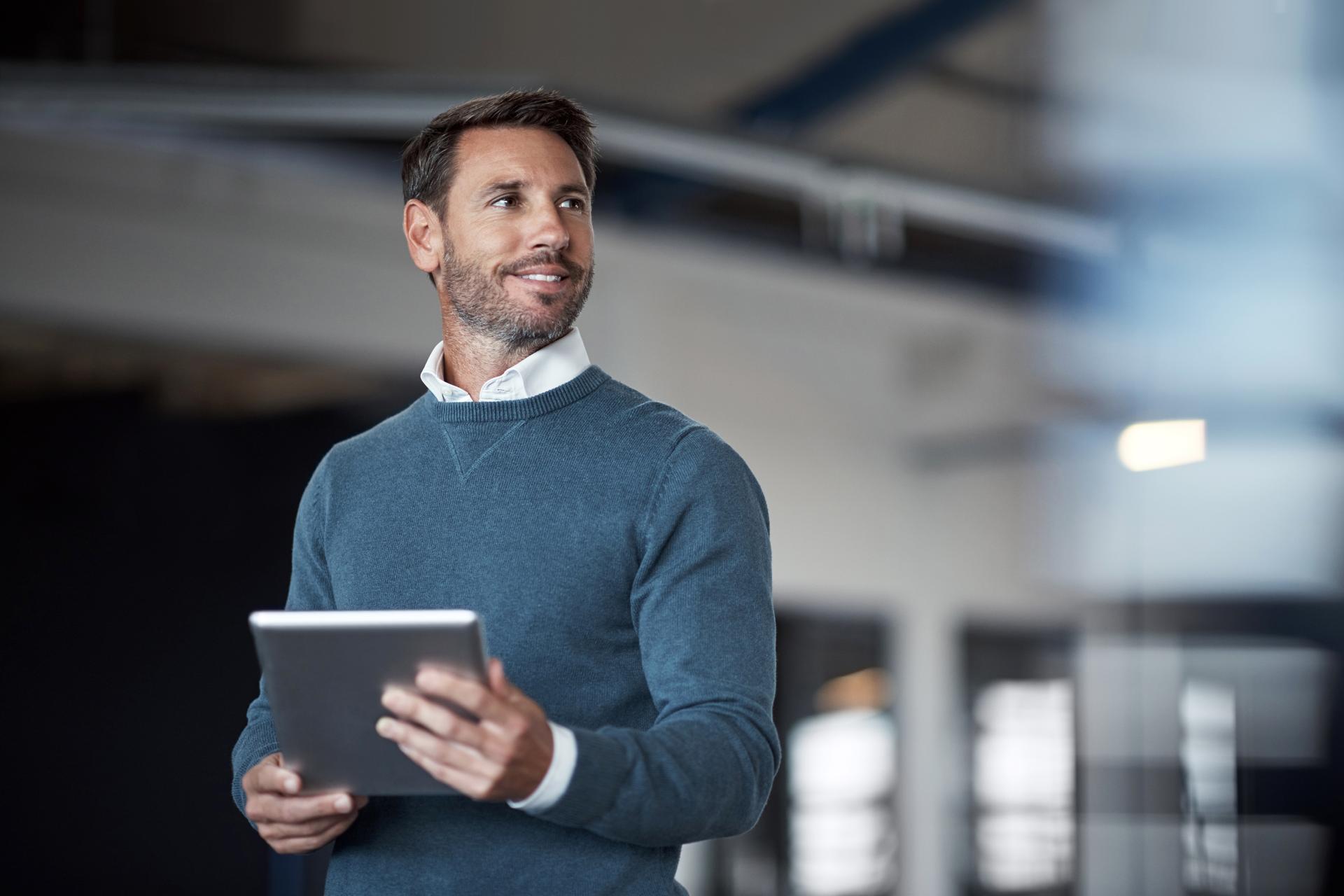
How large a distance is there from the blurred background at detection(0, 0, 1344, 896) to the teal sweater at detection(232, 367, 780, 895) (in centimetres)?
295

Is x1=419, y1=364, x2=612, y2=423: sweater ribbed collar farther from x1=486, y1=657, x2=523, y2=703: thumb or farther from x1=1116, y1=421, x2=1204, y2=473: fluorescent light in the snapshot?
x1=1116, y1=421, x2=1204, y2=473: fluorescent light

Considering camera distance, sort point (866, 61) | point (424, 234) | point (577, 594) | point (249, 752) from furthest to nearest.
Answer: point (866, 61) → point (424, 234) → point (249, 752) → point (577, 594)

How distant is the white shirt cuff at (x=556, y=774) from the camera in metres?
1.27

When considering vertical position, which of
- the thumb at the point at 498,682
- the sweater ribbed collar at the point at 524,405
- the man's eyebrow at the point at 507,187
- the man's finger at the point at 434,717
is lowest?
the man's finger at the point at 434,717

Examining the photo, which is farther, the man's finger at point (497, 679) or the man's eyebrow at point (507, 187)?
the man's eyebrow at point (507, 187)

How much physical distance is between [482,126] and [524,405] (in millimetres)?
308

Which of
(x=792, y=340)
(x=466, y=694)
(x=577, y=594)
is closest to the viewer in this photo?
(x=466, y=694)

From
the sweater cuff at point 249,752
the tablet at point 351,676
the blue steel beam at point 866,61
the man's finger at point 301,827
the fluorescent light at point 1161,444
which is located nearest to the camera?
the tablet at point 351,676

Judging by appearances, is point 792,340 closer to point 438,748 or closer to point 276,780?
point 276,780

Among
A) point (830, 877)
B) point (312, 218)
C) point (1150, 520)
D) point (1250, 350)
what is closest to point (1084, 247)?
point (1250, 350)

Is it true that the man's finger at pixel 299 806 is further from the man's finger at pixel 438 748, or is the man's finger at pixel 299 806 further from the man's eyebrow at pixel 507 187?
the man's eyebrow at pixel 507 187

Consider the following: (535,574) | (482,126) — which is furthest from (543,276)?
(535,574)

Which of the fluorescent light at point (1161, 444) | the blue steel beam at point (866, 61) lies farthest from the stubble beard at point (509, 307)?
the fluorescent light at point (1161, 444)

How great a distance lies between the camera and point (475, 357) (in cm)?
167
